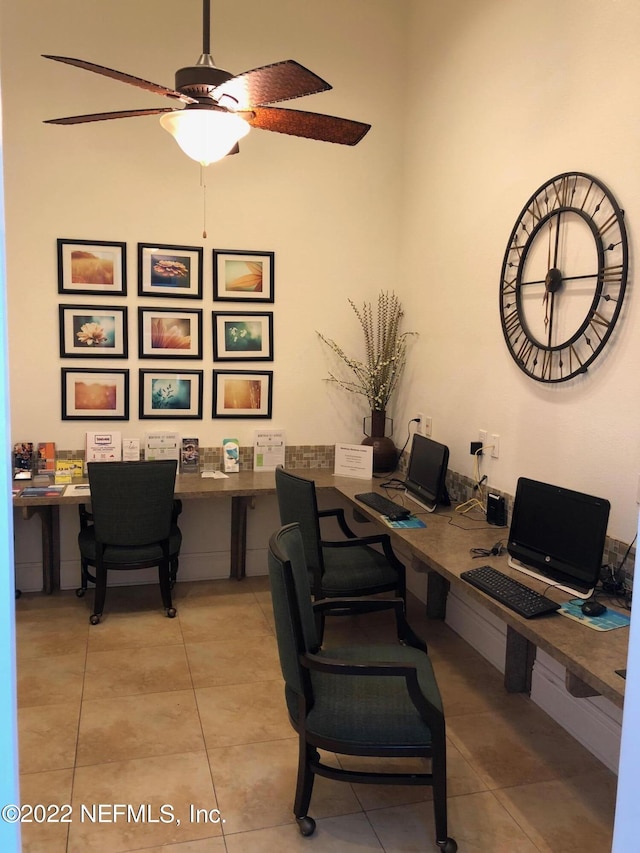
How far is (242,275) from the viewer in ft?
15.0

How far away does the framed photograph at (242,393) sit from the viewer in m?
4.61

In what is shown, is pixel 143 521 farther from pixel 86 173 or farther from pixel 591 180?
pixel 591 180

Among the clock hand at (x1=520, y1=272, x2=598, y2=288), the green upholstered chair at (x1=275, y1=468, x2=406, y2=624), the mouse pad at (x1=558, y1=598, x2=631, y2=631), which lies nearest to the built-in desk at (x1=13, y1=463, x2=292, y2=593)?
the green upholstered chair at (x1=275, y1=468, x2=406, y2=624)

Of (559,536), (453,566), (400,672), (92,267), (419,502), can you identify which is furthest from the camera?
(92,267)

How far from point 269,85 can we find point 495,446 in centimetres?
204

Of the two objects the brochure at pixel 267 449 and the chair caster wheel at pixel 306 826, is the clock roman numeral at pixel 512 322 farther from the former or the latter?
the chair caster wheel at pixel 306 826

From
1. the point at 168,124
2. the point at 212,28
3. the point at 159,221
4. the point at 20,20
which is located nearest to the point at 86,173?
the point at 159,221

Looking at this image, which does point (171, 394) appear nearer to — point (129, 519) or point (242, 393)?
point (242, 393)

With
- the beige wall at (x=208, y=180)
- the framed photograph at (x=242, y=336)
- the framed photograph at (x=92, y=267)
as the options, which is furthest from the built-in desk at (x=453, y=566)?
the framed photograph at (x=92, y=267)

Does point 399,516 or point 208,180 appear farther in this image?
point 208,180

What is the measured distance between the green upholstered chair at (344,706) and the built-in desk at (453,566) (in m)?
0.43

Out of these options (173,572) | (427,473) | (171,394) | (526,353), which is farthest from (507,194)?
(173,572)

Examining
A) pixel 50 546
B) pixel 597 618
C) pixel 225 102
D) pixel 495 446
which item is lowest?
pixel 50 546

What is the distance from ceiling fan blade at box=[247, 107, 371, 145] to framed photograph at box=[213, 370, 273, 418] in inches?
80.0
